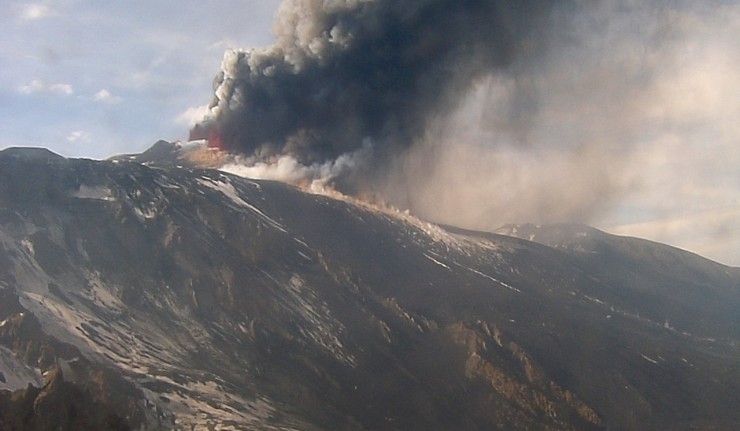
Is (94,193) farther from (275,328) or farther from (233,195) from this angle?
(275,328)

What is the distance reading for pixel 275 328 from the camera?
8619cm

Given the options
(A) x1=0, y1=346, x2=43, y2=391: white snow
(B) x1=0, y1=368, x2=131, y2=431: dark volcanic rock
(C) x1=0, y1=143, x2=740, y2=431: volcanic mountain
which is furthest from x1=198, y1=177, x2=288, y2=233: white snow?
(B) x1=0, y1=368, x2=131, y2=431: dark volcanic rock

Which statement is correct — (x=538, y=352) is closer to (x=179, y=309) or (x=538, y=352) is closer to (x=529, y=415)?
(x=529, y=415)

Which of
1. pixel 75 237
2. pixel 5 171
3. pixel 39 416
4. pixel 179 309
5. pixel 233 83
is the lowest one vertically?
pixel 39 416

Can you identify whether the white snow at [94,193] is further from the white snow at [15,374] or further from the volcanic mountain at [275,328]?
the white snow at [15,374]

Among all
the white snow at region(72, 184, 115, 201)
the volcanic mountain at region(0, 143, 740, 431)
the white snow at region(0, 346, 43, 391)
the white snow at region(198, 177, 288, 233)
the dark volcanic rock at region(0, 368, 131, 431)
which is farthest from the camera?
the white snow at region(198, 177, 288, 233)

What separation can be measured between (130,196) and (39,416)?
50.7 meters

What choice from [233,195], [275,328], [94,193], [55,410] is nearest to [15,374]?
[55,410]

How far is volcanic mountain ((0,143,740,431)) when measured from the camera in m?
63.2

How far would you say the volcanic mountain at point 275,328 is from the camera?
6322cm

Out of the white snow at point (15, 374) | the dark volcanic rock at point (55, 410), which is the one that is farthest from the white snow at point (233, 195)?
the dark volcanic rock at point (55, 410)

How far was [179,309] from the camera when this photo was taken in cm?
8194

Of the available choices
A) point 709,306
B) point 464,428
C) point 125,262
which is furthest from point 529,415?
point 709,306

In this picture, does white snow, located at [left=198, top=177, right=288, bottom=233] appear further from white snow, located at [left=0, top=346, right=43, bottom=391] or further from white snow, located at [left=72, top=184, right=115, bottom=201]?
white snow, located at [left=0, top=346, right=43, bottom=391]
